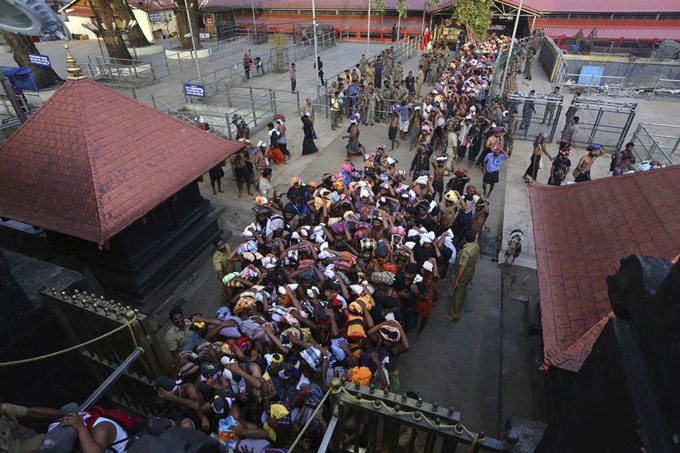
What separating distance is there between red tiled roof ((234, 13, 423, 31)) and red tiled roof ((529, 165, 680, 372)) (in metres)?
30.9

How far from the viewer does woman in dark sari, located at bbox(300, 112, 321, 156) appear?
458 inches

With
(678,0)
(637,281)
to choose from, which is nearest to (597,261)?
(637,281)

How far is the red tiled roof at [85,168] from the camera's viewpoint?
5.63 m

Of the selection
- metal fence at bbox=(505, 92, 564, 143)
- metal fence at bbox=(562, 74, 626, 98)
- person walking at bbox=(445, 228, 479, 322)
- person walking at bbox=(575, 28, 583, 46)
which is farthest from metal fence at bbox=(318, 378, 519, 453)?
person walking at bbox=(575, 28, 583, 46)

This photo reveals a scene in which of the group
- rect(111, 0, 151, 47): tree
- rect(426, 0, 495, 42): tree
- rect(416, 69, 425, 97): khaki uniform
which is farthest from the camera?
rect(426, 0, 495, 42): tree

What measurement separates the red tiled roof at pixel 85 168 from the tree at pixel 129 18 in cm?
2317

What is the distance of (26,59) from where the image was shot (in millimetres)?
17672

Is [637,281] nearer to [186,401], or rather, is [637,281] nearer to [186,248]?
[186,401]

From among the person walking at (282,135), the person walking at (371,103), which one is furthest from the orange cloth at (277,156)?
the person walking at (371,103)

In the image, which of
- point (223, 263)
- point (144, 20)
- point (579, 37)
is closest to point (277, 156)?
point (223, 263)

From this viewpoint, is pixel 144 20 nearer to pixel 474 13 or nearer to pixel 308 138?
pixel 474 13

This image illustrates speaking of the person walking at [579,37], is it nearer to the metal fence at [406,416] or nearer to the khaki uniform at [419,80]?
the khaki uniform at [419,80]

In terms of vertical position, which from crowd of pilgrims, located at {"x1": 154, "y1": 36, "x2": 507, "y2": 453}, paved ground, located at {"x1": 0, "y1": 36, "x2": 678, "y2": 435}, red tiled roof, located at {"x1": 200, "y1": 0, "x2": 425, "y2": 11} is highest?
red tiled roof, located at {"x1": 200, "y1": 0, "x2": 425, "y2": 11}

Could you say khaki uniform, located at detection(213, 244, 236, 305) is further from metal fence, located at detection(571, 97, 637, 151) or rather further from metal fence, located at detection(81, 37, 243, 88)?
metal fence, located at detection(81, 37, 243, 88)
